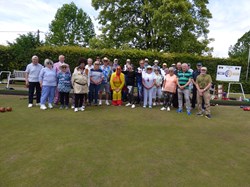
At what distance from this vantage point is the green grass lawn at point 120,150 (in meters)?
3.39

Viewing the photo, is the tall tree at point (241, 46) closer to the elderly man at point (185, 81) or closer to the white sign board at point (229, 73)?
the white sign board at point (229, 73)

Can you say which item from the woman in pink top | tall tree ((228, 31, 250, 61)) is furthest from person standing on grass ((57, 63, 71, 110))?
tall tree ((228, 31, 250, 61))

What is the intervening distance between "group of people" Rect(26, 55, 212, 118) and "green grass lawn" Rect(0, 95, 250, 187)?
3.74ft

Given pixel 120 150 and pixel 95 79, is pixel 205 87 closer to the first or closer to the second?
pixel 95 79

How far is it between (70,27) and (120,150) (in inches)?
1449

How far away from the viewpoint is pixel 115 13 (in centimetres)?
2427

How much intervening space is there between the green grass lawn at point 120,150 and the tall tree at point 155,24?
15.5 m

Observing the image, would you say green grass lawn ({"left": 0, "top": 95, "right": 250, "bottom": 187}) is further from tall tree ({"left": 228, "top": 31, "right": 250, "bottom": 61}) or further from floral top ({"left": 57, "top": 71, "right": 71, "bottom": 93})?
tall tree ({"left": 228, "top": 31, "right": 250, "bottom": 61})

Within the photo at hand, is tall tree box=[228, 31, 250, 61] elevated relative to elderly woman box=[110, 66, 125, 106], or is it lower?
elevated

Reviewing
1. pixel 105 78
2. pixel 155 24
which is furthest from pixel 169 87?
pixel 155 24

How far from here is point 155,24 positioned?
71.1ft

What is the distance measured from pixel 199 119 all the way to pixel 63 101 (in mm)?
4399

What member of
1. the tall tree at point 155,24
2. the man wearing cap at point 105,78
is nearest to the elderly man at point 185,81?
the man wearing cap at point 105,78

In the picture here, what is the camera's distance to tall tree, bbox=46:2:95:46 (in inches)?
1443
